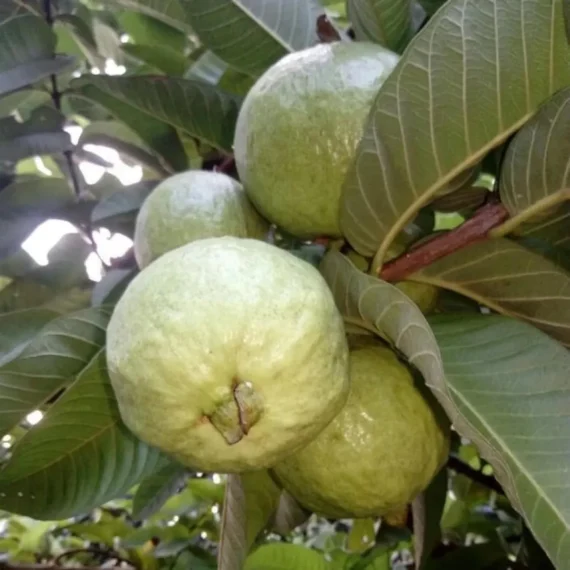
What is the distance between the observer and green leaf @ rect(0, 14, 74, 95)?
1.19 metres

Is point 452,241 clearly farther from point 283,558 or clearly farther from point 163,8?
point 163,8

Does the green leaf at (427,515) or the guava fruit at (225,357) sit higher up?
the guava fruit at (225,357)

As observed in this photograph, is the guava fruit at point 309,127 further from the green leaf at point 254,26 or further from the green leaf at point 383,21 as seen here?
the green leaf at point 254,26

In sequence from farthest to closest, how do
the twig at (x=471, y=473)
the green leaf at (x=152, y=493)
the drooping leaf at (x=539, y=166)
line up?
the twig at (x=471, y=473) < the green leaf at (x=152, y=493) < the drooping leaf at (x=539, y=166)

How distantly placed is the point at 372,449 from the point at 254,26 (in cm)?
52

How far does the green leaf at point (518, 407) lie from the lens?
0.56 metres

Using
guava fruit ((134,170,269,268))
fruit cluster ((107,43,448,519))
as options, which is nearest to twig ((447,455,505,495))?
fruit cluster ((107,43,448,519))

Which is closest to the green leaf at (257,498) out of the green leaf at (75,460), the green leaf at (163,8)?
the green leaf at (75,460)

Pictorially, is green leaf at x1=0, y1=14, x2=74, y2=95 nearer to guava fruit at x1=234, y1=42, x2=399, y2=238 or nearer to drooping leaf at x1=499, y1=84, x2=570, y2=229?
guava fruit at x1=234, y1=42, x2=399, y2=238

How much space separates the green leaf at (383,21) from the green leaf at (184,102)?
247mm

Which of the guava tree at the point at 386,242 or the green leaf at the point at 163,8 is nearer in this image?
the guava tree at the point at 386,242

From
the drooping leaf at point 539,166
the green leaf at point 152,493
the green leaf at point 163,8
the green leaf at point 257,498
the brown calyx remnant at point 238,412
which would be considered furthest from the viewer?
the green leaf at point 152,493

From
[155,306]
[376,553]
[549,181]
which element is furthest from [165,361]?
[376,553]

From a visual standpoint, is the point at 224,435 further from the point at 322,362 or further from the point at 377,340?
the point at 377,340
